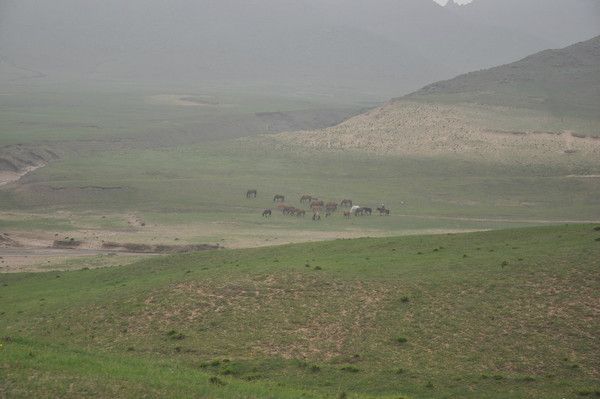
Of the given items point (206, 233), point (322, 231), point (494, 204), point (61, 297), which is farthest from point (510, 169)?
point (61, 297)

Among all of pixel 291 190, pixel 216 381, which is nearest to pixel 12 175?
pixel 291 190

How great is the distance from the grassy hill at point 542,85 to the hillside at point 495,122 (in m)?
0.14

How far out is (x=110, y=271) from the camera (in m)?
40.2

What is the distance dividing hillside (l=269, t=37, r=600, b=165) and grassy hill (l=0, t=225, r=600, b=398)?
64725 mm

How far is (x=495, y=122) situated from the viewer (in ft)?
367

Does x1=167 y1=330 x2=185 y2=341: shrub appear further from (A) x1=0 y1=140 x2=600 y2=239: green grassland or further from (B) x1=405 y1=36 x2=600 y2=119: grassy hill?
(B) x1=405 y1=36 x2=600 y2=119: grassy hill

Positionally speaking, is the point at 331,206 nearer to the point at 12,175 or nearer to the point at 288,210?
the point at 288,210

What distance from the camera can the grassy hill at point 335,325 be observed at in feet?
68.5

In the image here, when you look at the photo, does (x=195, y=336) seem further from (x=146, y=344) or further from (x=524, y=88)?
(x=524, y=88)

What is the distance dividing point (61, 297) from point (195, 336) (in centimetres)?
992

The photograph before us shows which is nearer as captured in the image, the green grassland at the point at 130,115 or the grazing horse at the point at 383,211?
the grazing horse at the point at 383,211

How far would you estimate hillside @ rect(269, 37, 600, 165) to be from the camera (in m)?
101

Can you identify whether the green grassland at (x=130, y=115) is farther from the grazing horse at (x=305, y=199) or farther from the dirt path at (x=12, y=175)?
the grazing horse at (x=305, y=199)

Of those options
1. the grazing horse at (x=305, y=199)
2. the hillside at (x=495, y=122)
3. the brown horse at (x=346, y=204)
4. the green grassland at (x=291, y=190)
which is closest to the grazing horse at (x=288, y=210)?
the green grassland at (x=291, y=190)
